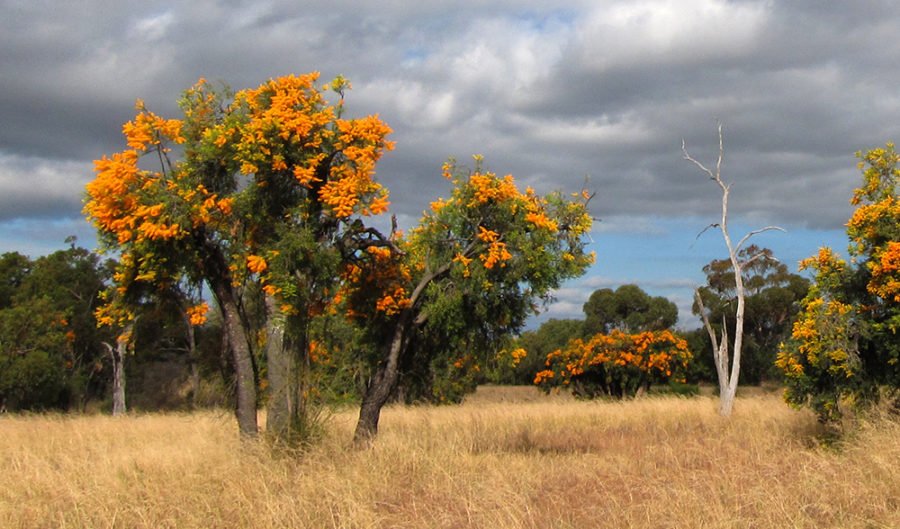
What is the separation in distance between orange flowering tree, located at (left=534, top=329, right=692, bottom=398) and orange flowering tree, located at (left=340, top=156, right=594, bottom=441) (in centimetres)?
1863

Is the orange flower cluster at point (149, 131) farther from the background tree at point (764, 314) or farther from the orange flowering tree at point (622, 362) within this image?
the background tree at point (764, 314)

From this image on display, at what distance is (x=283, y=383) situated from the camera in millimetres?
10781

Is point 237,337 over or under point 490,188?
under

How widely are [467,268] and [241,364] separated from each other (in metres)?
3.47

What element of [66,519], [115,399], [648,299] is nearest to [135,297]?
[66,519]

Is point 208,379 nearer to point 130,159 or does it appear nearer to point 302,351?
point 302,351

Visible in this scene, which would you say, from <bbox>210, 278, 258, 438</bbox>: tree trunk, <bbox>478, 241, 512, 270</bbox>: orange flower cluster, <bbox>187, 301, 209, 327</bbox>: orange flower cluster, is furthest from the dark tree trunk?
<bbox>478, 241, 512, 270</bbox>: orange flower cluster

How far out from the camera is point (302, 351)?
1085 cm

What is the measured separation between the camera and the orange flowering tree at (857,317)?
1166cm

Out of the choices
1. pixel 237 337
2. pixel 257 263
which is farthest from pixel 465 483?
pixel 237 337

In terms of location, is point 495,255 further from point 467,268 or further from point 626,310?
point 626,310

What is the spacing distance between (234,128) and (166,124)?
1122 millimetres

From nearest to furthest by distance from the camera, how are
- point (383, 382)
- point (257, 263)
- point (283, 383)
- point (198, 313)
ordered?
1. point (257, 263)
2. point (283, 383)
3. point (198, 313)
4. point (383, 382)

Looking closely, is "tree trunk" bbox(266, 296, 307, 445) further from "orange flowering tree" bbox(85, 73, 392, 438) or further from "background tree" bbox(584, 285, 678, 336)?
"background tree" bbox(584, 285, 678, 336)
